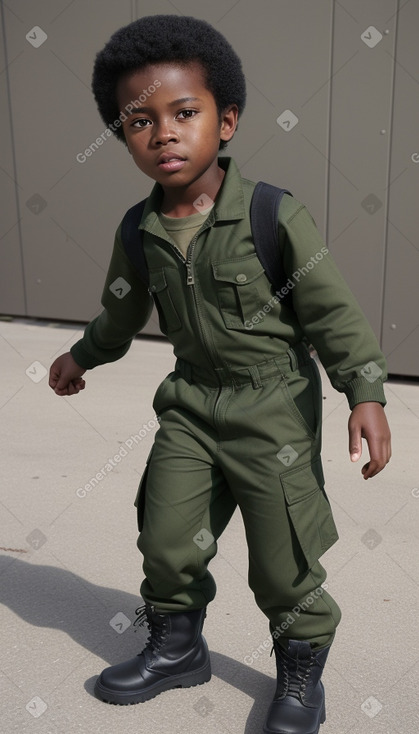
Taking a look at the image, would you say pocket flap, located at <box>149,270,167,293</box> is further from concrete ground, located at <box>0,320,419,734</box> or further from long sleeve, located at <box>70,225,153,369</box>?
concrete ground, located at <box>0,320,419,734</box>

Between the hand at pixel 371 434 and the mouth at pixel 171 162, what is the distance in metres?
0.63

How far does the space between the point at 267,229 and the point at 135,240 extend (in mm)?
340

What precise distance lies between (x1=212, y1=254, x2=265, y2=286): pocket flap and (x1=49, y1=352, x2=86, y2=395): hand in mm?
615

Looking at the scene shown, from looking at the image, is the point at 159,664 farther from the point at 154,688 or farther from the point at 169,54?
the point at 169,54

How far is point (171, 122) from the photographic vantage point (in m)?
1.86

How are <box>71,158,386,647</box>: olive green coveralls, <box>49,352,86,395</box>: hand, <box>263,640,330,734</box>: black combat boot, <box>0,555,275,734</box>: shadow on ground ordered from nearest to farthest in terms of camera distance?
<box>71,158,386,647</box>: olive green coveralls, <box>263,640,330,734</box>: black combat boot, <box>0,555,275,734</box>: shadow on ground, <box>49,352,86,395</box>: hand

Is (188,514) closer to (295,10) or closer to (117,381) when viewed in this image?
Answer: (117,381)

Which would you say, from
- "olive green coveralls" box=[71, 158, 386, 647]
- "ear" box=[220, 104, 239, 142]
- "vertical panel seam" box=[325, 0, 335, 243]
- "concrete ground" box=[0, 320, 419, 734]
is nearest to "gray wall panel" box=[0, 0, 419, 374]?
"vertical panel seam" box=[325, 0, 335, 243]

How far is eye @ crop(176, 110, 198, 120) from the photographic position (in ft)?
6.15

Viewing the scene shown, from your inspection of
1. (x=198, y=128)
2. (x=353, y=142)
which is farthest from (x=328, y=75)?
(x=198, y=128)

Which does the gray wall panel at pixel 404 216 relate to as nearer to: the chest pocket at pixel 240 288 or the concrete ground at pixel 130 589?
the concrete ground at pixel 130 589

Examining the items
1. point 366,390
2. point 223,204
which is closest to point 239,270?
point 223,204

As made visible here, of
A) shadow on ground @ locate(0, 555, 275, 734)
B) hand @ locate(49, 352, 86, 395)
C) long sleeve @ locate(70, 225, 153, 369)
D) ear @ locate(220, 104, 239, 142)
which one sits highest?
ear @ locate(220, 104, 239, 142)

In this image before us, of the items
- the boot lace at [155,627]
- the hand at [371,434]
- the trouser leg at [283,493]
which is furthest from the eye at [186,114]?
the boot lace at [155,627]
